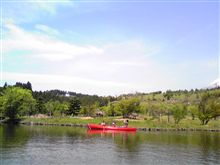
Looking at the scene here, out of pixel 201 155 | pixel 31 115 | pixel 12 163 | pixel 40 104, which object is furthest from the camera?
pixel 40 104

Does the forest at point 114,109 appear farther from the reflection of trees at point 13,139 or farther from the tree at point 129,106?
the reflection of trees at point 13,139

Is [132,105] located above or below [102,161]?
above

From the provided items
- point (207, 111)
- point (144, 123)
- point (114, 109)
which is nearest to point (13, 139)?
point (144, 123)

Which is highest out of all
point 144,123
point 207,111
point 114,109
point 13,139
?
point 114,109

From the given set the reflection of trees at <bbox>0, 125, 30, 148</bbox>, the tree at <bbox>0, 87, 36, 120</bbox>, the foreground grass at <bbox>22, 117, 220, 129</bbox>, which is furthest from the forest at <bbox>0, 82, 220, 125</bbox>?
the reflection of trees at <bbox>0, 125, 30, 148</bbox>

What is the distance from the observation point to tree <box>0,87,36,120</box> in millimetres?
149875

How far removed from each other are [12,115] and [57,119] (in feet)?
67.9

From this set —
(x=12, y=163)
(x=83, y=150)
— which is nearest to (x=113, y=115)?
(x=83, y=150)

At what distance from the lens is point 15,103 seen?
14988 cm

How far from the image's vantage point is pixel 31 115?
16825 cm

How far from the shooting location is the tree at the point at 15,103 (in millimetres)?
149875

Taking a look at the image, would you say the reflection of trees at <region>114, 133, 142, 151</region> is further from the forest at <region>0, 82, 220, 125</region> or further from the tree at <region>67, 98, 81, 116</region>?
the tree at <region>67, 98, 81, 116</region>

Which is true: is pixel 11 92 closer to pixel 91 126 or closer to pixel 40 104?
pixel 40 104

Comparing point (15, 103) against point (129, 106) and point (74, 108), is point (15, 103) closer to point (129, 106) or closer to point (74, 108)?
point (74, 108)
